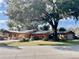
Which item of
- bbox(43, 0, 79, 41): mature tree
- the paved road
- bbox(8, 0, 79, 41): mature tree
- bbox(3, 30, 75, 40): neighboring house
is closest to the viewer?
the paved road

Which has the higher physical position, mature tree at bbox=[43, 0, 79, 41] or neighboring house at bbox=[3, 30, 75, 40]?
mature tree at bbox=[43, 0, 79, 41]

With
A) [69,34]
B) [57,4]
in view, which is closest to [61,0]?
[57,4]

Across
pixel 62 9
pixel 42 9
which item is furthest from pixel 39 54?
pixel 42 9

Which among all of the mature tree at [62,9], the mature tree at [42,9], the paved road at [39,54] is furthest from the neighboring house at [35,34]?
the paved road at [39,54]

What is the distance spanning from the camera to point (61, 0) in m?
49.3

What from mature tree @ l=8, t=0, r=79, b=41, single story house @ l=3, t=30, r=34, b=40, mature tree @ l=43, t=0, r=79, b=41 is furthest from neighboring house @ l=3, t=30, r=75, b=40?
mature tree @ l=8, t=0, r=79, b=41

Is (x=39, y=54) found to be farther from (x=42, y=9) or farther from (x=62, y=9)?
(x=42, y=9)

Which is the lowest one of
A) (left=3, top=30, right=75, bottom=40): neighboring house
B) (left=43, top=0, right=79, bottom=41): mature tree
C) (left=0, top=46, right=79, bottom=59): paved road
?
(left=0, top=46, right=79, bottom=59): paved road

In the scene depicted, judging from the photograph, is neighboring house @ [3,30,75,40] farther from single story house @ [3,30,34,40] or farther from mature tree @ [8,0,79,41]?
mature tree @ [8,0,79,41]

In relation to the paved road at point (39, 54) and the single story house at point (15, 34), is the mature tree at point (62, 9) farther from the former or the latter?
the single story house at point (15, 34)

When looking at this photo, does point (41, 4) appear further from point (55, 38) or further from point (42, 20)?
point (55, 38)

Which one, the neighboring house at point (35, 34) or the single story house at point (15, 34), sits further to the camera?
the single story house at point (15, 34)

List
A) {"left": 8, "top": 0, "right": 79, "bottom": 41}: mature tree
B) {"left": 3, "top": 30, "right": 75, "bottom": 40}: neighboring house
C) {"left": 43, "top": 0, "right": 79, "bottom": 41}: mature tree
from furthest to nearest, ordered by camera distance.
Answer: {"left": 3, "top": 30, "right": 75, "bottom": 40}: neighboring house < {"left": 43, "top": 0, "right": 79, "bottom": 41}: mature tree < {"left": 8, "top": 0, "right": 79, "bottom": 41}: mature tree

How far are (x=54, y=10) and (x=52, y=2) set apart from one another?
1586 millimetres
